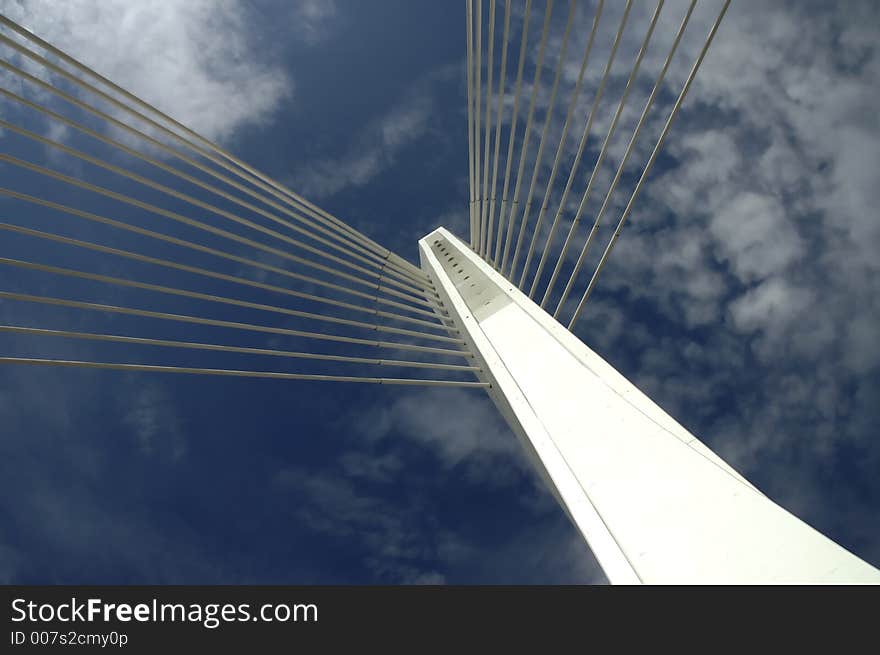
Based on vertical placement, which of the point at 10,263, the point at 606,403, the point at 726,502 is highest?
the point at 10,263

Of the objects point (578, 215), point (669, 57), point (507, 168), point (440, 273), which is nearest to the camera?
point (669, 57)

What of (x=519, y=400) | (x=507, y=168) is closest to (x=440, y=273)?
(x=507, y=168)

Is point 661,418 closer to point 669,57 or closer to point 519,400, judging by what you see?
point 519,400

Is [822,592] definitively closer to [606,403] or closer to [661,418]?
[661,418]

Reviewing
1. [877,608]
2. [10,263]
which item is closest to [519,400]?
[877,608]

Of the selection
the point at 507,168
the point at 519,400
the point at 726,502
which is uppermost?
the point at 507,168

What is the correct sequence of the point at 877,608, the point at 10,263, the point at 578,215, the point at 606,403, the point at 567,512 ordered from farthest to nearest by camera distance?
the point at 578,215 → the point at 606,403 → the point at 567,512 → the point at 10,263 → the point at 877,608

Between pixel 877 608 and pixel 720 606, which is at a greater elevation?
pixel 720 606

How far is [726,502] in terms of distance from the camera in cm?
314

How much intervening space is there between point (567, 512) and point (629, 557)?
2.12 ft

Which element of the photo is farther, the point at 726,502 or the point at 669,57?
the point at 669,57

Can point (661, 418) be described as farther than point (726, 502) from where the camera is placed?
Yes

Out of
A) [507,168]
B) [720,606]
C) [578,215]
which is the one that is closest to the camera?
[720,606]

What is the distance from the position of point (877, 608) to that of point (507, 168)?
546cm
